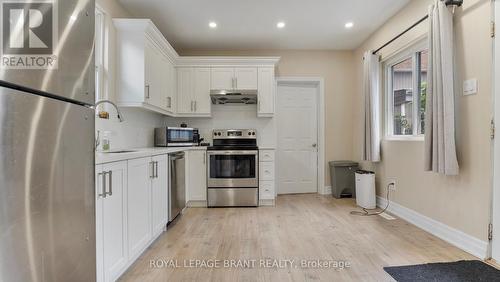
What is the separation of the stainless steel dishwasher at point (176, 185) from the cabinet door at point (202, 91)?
1.04 meters

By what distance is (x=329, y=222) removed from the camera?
10.2ft

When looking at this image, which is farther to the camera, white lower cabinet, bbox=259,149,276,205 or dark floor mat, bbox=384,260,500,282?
white lower cabinet, bbox=259,149,276,205

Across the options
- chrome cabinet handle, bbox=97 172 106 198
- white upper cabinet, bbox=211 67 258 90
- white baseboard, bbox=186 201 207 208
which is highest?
white upper cabinet, bbox=211 67 258 90

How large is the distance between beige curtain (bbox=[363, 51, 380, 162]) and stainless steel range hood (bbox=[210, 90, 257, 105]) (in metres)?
1.73

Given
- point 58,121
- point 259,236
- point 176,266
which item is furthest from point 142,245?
point 58,121

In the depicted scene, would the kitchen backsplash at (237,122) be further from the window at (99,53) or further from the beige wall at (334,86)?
the window at (99,53)

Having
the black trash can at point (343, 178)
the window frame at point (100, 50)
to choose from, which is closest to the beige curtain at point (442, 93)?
the black trash can at point (343, 178)

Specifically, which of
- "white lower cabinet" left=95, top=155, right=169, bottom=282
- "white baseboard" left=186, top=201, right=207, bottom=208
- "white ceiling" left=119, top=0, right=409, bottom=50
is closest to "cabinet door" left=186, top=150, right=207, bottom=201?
"white baseboard" left=186, top=201, right=207, bottom=208

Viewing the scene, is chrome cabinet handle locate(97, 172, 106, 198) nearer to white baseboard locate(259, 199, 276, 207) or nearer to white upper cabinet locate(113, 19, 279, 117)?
white upper cabinet locate(113, 19, 279, 117)

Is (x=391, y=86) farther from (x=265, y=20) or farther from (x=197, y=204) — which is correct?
(x=197, y=204)

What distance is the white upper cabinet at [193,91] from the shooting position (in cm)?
416

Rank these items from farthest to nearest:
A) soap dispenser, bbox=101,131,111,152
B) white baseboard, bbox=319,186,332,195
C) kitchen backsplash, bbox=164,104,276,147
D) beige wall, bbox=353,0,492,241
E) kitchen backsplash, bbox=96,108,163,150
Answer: white baseboard, bbox=319,186,332,195 → kitchen backsplash, bbox=164,104,276,147 → kitchen backsplash, bbox=96,108,163,150 → soap dispenser, bbox=101,131,111,152 → beige wall, bbox=353,0,492,241

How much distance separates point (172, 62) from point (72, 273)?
356 centimetres

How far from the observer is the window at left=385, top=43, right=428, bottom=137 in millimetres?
3082
